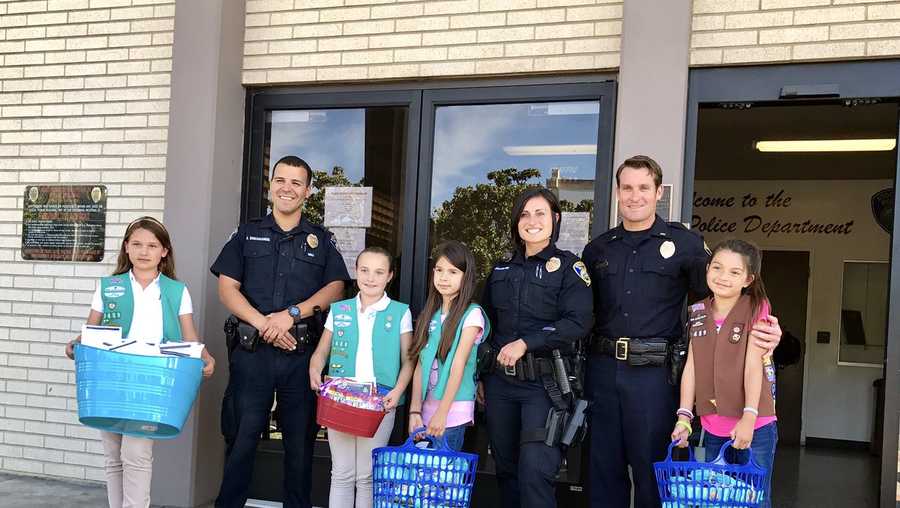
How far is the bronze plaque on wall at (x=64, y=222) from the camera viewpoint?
4.99 meters

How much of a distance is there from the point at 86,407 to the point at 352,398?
115 centimetres

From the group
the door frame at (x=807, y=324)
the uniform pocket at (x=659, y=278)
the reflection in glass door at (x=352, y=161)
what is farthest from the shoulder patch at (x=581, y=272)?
the door frame at (x=807, y=324)

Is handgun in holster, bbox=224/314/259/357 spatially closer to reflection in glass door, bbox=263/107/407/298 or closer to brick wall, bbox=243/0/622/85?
reflection in glass door, bbox=263/107/407/298

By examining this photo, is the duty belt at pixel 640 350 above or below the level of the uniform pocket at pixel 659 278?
below

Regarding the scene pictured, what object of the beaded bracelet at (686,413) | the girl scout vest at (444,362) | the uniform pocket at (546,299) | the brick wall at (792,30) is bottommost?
Result: the beaded bracelet at (686,413)

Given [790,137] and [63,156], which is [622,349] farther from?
[790,137]

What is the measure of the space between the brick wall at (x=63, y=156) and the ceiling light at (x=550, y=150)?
7.22ft

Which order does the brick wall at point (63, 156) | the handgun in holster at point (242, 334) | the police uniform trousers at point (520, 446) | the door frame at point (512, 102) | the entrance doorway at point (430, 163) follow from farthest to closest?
the brick wall at point (63, 156)
the entrance doorway at point (430, 163)
the door frame at point (512, 102)
the handgun in holster at point (242, 334)
the police uniform trousers at point (520, 446)

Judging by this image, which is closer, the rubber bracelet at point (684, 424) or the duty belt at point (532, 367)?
the rubber bracelet at point (684, 424)

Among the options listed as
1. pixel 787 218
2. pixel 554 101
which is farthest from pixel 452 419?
pixel 787 218

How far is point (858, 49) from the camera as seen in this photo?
12.4 feet

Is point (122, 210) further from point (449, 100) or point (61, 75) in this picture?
point (449, 100)

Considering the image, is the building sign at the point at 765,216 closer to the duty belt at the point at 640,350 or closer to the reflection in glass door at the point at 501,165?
the reflection in glass door at the point at 501,165

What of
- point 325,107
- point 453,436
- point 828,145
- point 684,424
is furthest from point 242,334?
point 828,145
